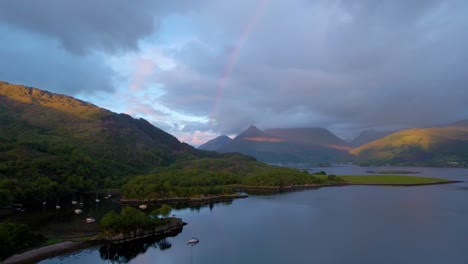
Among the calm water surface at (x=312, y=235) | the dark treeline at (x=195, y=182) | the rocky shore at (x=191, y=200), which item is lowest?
the calm water surface at (x=312, y=235)

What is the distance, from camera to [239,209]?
10750 centimetres

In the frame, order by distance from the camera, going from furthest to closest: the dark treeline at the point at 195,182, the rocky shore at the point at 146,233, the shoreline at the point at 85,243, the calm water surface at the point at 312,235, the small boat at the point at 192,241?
the dark treeline at the point at 195,182 < the rocky shore at the point at 146,233 < the small boat at the point at 192,241 < the calm water surface at the point at 312,235 < the shoreline at the point at 85,243

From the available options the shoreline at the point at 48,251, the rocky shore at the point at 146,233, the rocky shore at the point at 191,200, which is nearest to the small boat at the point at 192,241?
the rocky shore at the point at 146,233

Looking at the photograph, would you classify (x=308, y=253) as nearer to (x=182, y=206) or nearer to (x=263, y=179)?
(x=182, y=206)

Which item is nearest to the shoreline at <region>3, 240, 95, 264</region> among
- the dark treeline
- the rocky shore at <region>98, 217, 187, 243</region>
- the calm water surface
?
the calm water surface

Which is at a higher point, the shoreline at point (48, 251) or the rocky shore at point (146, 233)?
the rocky shore at point (146, 233)

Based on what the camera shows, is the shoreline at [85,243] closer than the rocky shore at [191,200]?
Yes

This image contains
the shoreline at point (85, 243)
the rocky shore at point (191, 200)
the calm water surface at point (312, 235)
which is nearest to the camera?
the shoreline at point (85, 243)

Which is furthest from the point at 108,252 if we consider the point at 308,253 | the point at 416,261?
the point at 416,261

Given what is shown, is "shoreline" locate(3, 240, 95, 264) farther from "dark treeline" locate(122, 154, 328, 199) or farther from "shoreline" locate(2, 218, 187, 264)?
"dark treeline" locate(122, 154, 328, 199)

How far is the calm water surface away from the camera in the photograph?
58.1 meters

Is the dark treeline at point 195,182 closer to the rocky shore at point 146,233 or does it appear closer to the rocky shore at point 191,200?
the rocky shore at point 191,200

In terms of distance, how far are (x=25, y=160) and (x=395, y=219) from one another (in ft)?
425

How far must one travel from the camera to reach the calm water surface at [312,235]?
58125 millimetres
